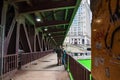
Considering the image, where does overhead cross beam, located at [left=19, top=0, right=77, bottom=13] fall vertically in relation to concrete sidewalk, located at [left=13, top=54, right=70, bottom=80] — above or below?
above

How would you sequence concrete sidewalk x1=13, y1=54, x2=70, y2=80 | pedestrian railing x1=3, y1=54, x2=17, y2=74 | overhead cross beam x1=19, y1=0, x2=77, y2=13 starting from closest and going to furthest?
1. pedestrian railing x1=3, y1=54, x2=17, y2=74
2. concrete sidewalk x1=13, y1=54, x2=70, y2=80
3. overhead cross beam x1=19, y1=0, x2=77, y2=13

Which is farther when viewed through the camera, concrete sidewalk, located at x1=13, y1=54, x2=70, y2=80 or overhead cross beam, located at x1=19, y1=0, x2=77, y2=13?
overhead cross beam, located at x1=19, y1=0, x2=77, y2=13

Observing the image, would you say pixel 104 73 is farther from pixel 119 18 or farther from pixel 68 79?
pixel 68 79

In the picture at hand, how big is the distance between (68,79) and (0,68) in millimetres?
2994

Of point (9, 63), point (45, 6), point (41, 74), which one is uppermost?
point (45, 6)

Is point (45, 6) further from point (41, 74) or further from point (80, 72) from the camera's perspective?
point (80, 72)

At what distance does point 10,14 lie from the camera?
1093 cm

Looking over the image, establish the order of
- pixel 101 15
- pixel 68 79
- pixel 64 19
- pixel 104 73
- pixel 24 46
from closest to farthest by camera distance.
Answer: pixel 104 73 → pixel 101 15 → pixel 68 79 → pixel 24 46 → pixel 64 19

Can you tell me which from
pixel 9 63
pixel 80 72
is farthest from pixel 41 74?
pixel 80 72

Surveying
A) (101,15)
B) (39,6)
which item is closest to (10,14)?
(39,6)

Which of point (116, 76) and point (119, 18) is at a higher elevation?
point (119, 18)

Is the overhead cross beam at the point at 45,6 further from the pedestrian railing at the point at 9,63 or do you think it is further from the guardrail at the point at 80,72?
the guardrail at the point at 80,72

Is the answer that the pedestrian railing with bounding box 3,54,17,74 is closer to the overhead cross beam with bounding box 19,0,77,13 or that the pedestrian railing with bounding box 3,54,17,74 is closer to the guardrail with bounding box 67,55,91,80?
the overhead cross beam with bounding box 19,0,77,13

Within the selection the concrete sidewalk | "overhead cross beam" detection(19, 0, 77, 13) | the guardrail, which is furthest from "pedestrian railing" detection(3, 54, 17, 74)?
the guardrail
